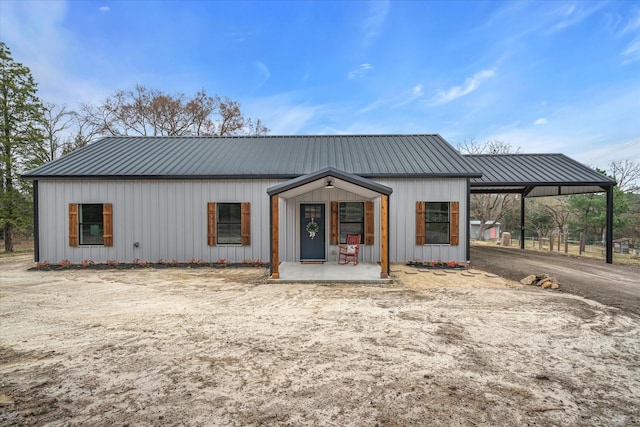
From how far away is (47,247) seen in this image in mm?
8820

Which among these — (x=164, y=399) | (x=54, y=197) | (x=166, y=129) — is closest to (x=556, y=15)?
(x=164, y=399)

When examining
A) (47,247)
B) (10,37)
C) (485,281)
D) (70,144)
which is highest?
(10,37)

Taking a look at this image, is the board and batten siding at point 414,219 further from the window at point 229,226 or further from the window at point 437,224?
the window at point 229,226

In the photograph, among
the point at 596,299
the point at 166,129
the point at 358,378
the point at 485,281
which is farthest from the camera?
→ the point at 166,129

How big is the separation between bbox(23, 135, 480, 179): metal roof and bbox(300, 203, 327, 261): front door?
3.85 ft

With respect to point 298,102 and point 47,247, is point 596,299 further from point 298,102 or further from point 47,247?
point 298,102

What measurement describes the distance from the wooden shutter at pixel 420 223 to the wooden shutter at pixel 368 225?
1.37 m

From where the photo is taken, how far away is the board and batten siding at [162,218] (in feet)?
29.3

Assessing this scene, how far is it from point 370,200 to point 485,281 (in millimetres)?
3712

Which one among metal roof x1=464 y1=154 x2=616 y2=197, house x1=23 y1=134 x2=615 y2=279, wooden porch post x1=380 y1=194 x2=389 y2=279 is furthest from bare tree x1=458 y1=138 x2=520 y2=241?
wooden porch post x1=380 y1=194 x2=389 y2=279

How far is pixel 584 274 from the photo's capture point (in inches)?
307

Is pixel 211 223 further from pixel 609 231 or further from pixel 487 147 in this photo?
pixel 487 147

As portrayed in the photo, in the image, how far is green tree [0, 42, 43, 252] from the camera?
1291 cm

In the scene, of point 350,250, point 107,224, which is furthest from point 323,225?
point 107,224
